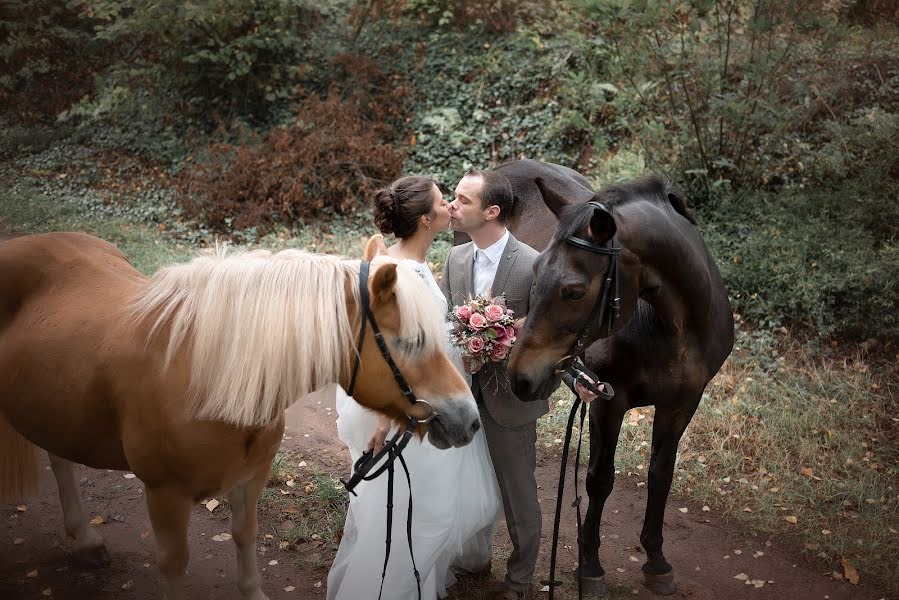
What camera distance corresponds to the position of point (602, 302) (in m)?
3.00

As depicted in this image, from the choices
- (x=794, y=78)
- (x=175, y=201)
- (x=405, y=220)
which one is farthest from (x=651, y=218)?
(x=175, y=201)

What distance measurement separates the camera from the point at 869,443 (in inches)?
210

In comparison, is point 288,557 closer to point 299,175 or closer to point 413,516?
point 413,516

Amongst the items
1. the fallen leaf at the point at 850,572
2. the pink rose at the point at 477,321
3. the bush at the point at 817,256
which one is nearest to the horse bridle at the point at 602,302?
the pink rose at the point at 477,321

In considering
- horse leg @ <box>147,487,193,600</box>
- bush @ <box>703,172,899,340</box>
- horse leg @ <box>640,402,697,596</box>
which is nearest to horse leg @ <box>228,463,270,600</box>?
horse leg @ <box>147,487,193,600</box>

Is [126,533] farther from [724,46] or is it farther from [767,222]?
[724,46]

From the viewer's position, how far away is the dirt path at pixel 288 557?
380 cm

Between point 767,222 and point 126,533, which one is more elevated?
point 767,222

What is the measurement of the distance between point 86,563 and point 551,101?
897 centimetres

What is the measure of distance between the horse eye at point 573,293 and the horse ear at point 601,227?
0.73 ft

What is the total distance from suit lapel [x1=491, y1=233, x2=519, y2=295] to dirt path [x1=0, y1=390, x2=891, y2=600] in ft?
4.08

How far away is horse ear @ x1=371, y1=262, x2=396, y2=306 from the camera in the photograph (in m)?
2.41

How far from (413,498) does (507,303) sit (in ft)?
3.56

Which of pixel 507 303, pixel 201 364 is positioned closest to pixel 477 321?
pixel 507 303
